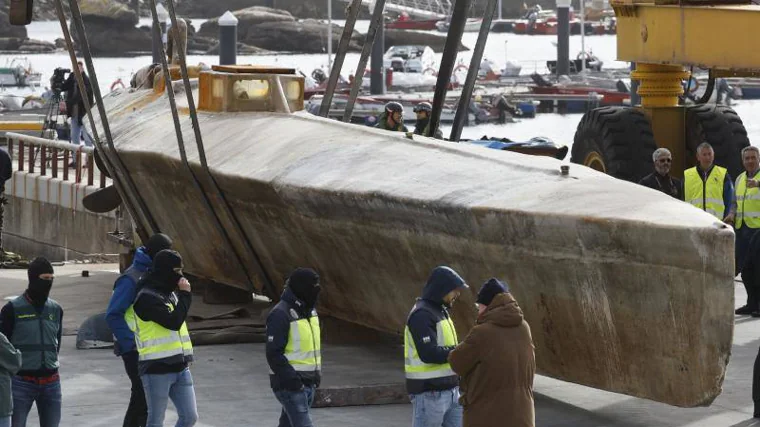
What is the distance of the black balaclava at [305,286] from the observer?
A: 33.6ft

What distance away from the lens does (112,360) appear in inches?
563

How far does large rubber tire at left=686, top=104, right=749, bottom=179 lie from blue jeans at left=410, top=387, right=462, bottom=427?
35.6ft

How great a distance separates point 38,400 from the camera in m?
10.7

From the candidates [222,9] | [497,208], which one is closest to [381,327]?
[497,208]

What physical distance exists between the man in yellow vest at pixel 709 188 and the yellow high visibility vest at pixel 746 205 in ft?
0.46

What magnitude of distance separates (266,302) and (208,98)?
2.15 metres

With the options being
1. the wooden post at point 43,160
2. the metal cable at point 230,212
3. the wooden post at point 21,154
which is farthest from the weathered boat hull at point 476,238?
the wooden post at point 21,154

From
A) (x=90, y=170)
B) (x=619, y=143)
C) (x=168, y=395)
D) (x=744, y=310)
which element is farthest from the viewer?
(x=90, y=170)

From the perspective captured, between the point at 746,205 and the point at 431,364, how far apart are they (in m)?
7.35

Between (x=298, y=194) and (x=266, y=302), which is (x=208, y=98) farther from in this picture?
(x=298, y=194)

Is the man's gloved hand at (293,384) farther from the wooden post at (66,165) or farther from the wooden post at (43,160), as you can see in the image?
the wooden post at (43,160)

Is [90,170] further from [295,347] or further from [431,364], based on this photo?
[431,364]

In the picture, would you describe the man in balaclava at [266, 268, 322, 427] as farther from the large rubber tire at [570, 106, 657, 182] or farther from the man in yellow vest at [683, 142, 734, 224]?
the large rubber tire at [570, 106, 657, 182]

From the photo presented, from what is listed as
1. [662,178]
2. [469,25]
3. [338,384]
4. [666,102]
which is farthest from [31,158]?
[469,25]
